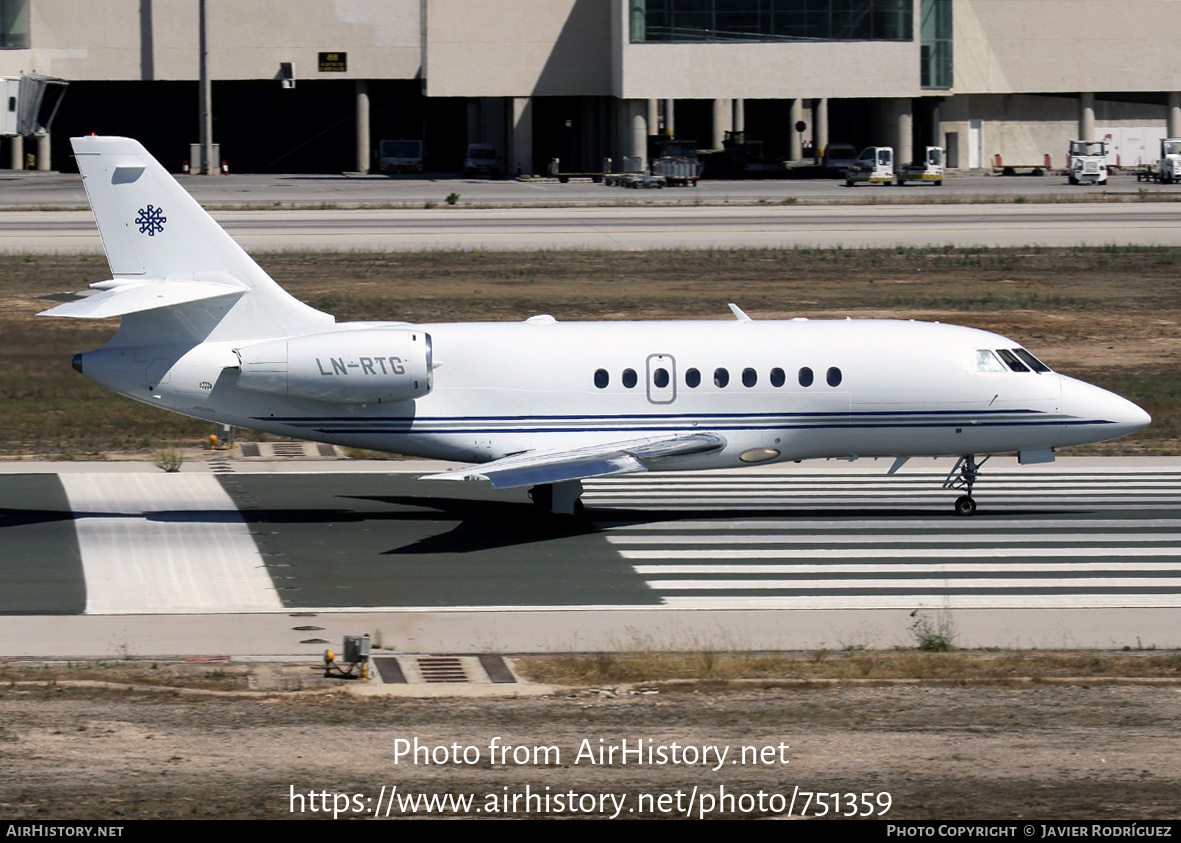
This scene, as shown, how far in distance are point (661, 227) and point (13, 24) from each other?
202 ft

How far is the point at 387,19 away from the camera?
108 metres

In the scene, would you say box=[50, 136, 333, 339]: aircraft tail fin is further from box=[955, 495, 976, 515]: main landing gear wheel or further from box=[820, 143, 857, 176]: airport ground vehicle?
box=[820, 143, 857, 176]: airport ground vehicle

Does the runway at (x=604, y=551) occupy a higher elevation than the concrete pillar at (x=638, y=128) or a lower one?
lower

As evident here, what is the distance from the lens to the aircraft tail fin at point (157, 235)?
82.0 ft

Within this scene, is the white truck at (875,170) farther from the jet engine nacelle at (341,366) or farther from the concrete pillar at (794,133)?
the jet engine nacelle at (341,366)

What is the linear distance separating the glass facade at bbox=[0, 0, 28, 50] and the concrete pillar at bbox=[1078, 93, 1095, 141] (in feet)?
255

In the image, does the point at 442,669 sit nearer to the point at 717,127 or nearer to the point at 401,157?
the point at 401,157

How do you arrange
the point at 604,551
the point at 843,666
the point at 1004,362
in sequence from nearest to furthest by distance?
the point at 843,666
the point at 604,551
the point at 1004,362

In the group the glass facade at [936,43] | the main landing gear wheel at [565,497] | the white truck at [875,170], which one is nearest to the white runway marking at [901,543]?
the main landing gear wheel at [565,497]

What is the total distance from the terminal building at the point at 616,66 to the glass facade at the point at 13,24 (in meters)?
0.14

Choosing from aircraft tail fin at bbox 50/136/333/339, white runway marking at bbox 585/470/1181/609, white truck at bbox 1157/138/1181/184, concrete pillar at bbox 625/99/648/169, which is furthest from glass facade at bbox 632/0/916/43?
aircraft tail fin at bbox 50/136/333/339

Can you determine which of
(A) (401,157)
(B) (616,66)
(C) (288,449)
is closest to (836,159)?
(B) (616,66)

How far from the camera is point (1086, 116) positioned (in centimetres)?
11212

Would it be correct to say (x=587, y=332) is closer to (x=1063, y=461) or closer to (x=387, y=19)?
(x=1063, y=461)
